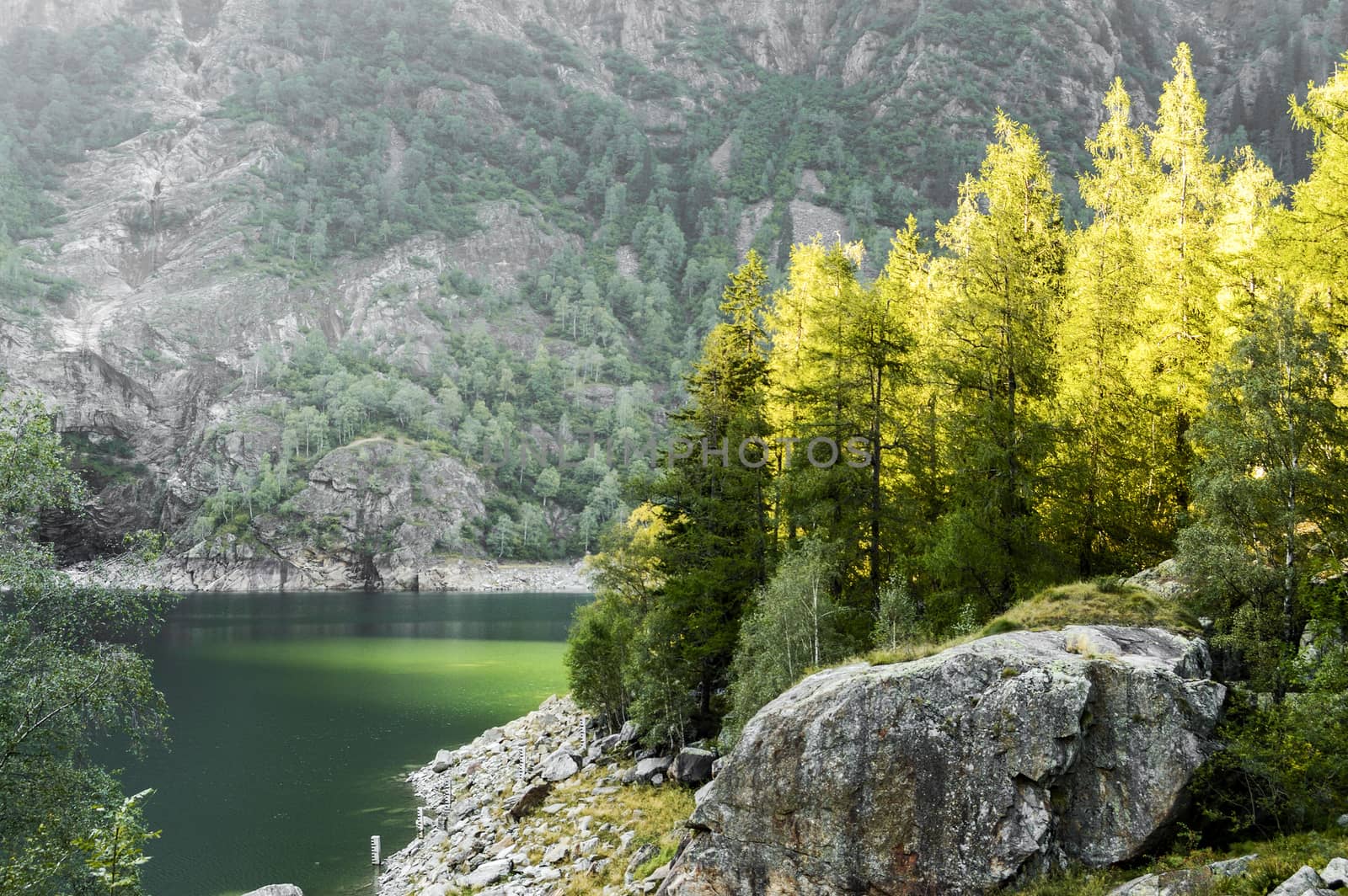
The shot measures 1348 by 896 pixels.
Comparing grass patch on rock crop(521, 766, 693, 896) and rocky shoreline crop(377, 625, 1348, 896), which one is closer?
rocky shoreline crop(377, 625, 1348, 896)

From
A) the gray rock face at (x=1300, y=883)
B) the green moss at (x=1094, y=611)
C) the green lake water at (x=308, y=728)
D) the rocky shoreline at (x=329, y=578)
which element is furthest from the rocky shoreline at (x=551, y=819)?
the rocky shoreline at (x=329, y=578)

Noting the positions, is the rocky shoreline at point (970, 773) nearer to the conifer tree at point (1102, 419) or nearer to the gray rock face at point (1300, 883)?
the gray rock face at point (1300, 883)

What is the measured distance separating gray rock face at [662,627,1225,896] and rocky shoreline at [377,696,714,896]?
14.3 feet

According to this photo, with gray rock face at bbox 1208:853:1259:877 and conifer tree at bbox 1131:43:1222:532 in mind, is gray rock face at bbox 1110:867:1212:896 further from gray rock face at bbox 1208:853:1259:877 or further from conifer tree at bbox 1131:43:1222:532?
conifer tree at bbox 1131:43:1222:532

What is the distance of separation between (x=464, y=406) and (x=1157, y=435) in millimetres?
174732

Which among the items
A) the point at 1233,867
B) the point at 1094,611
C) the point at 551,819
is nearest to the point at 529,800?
the point at 551,819

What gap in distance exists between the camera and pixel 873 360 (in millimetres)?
A: 22812

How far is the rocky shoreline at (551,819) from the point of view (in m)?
21.3

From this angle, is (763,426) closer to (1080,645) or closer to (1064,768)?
(1080,645)

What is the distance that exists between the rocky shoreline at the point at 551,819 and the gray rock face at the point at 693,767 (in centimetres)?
3

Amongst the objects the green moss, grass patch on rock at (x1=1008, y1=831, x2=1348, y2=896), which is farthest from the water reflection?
grass patch on rock at (x1=1008, y1=831, x2=1348, y2=896)

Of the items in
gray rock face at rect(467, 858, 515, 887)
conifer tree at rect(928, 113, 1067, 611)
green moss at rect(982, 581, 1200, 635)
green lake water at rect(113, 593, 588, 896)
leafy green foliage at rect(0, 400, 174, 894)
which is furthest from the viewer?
green lake water at rect(113, 593, 588, 896)

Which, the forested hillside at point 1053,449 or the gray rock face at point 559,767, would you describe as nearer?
the forested hillside at point 1053,449

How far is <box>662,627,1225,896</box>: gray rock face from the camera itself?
11719 mm
